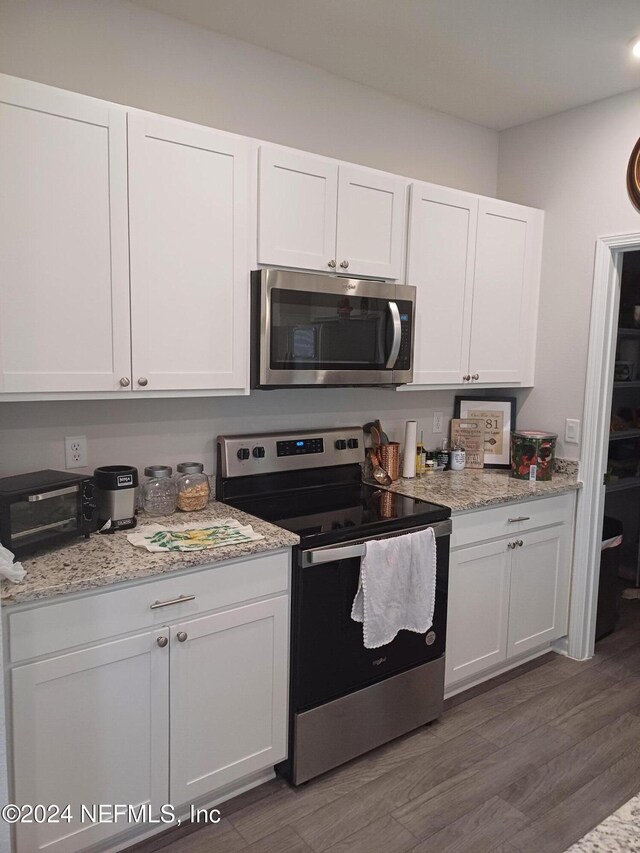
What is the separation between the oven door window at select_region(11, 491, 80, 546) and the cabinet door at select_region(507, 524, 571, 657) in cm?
189

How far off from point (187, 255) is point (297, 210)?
482 mm

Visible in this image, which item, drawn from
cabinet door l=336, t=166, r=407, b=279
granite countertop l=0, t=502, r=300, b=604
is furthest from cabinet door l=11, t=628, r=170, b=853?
cabinet door l=336, t=166, r=407, b=279

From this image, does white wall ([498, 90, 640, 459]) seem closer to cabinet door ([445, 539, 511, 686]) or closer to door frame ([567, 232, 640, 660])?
door frame ([567, 232, 640, 660])

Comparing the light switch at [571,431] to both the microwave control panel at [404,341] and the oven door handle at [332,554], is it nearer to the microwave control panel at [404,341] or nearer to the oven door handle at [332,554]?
the microwave control panel at [404,341]

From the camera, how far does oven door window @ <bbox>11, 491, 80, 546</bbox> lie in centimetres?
169

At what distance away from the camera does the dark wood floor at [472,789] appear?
1.90 meters

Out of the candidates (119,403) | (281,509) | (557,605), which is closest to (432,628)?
(281,509)

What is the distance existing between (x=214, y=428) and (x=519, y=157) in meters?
2.20

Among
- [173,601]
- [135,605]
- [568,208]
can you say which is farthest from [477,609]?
[568,208]

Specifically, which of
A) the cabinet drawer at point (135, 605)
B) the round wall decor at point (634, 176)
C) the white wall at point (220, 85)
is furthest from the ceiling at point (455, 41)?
the cabinet drawer at point (135, 605)

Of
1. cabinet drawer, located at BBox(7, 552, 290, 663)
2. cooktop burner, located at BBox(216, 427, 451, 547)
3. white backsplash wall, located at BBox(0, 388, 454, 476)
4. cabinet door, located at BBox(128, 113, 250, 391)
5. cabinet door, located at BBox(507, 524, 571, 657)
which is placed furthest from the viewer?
cabinet door, located at BBox(507, 524, 571, 657)

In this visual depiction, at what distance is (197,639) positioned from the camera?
184 centimetres

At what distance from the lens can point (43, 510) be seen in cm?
177

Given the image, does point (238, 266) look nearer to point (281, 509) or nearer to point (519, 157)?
point (281, 509)
